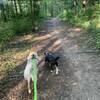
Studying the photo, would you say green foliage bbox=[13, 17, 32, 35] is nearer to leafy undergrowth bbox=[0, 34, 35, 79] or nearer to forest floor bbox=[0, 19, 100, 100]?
leafy undergrowth bbox=[0, 34, 35, 79]

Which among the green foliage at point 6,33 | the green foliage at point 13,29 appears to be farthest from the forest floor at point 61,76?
the green foliage at point 13,29

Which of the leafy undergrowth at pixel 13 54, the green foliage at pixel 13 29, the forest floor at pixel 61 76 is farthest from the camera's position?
the green foliage at pixel 13 29

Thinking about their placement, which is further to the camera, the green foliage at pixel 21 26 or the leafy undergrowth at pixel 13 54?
the green foliage at pixel 21 26

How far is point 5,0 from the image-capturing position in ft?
74.3

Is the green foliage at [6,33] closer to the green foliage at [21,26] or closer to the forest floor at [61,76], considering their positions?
the green foliage at [21,26]

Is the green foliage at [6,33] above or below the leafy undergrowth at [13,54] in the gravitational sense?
above

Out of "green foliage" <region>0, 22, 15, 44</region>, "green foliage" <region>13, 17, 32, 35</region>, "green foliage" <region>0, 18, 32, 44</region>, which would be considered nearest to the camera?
"green foliage" <region>0, 22, 15, 44</region>

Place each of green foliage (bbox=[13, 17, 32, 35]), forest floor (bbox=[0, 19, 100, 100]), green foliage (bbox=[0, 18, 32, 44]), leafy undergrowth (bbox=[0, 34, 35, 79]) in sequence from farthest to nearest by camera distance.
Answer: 1. green foliage (bbox=[13, 17, 32, 35])
2. green foliage (bbox=[0, 18, 32, 44])
3. leafy undergrowth (bbox=[0, 34, 35, 79])
4. forest floor (bbox=[0, 19, 100, 100])

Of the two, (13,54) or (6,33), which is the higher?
(6,33)

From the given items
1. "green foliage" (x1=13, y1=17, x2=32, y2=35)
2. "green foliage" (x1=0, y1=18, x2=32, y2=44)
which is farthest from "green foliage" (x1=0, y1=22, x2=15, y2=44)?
"green foliage" (x1=13, y1=17, x2=32, y2=35)

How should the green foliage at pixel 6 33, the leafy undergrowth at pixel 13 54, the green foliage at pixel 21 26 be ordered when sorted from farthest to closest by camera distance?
the green foliage at pixel 21 26 → the green foliage at pixel 6 33 → the leafy undergrowth at pixel 13 54

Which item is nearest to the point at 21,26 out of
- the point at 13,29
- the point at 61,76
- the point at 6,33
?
the point at 13,29

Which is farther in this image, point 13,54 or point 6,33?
point 6,33

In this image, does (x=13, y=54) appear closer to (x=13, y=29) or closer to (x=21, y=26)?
(x=13, y=29)
